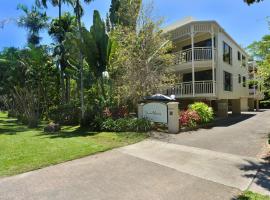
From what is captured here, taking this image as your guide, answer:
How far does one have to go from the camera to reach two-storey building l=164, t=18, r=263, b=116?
20.3 meters

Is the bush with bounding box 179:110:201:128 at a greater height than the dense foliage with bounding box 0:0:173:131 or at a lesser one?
lesser

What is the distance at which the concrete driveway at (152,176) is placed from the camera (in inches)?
230

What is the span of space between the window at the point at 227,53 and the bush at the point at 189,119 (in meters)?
9.91

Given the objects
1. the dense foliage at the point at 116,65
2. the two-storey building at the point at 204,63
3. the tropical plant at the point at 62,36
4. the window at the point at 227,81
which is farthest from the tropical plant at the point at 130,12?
the window at the point at 227,81

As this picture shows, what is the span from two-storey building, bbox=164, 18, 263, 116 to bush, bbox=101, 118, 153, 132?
278 inches

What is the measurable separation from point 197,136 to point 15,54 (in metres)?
24.5

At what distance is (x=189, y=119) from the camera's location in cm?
1531

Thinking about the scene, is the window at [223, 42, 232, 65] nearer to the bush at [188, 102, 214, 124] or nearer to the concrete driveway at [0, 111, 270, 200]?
the bush at [188, 102, 214, 124]

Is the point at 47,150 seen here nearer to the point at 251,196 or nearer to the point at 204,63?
the point at 251,196

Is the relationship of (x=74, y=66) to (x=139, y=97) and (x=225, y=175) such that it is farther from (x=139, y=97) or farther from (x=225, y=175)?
(x=225, y=175)

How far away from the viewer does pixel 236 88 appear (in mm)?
27297

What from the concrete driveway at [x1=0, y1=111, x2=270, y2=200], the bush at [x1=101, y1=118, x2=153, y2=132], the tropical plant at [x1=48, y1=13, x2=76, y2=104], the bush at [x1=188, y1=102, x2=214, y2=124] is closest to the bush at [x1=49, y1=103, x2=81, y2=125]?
the tropical plant at [x1=48, y1=13, x2=76, y2=104]

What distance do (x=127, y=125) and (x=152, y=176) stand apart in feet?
25.1

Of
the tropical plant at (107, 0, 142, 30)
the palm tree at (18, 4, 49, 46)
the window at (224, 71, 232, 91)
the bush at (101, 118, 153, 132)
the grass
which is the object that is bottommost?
the grass
